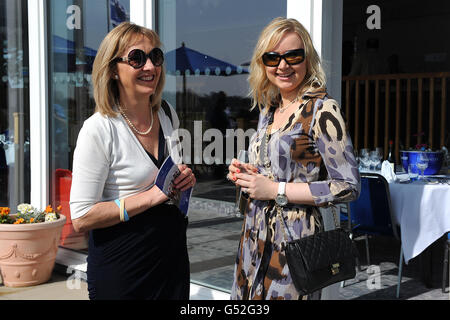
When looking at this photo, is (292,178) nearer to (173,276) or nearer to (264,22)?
(173,276)

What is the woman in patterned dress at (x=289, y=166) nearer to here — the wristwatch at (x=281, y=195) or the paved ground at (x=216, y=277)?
the wristwatch at (x=281, y=195)

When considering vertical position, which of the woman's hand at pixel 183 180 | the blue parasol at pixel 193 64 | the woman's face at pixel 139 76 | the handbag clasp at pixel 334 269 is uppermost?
the blue parasol at pixel 193 64

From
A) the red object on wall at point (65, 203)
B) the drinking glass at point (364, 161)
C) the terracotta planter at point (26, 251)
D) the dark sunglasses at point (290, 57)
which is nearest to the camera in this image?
the dark sunglasses at point (290, 57)

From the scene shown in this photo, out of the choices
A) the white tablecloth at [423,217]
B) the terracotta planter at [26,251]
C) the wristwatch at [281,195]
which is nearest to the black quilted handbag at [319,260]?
the wristwatch at [281,195]

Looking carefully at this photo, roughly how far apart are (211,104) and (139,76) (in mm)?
2311

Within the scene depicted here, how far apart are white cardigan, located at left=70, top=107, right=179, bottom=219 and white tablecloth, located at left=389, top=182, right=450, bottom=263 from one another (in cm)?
278

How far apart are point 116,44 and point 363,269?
3669mm

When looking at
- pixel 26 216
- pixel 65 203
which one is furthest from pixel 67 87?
pixel 26 216

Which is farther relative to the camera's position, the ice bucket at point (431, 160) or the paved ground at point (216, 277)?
the ice bucket at point (431, 160)

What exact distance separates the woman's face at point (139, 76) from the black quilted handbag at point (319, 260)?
2.37ft

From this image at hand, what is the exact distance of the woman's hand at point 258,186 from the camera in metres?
1.71

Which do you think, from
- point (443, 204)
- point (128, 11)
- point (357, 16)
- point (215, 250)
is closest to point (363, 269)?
point (443, 204)

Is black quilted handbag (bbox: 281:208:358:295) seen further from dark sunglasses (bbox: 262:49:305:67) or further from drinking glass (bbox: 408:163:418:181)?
drinking glass (bbox: 408:163:418:181)

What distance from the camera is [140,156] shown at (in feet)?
5.64
